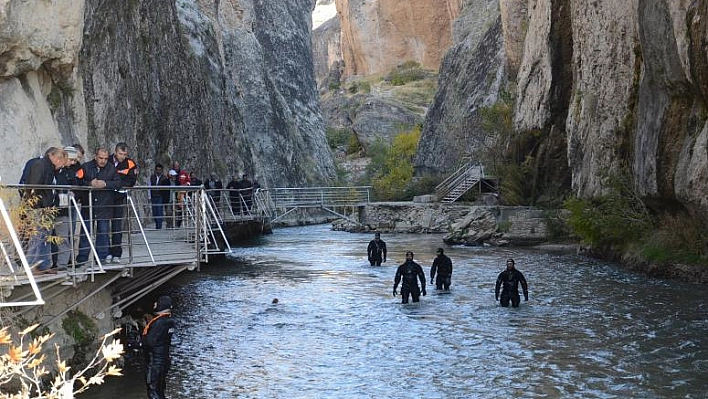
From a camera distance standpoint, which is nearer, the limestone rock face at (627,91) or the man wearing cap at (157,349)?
the man wearing cap at (157,349)

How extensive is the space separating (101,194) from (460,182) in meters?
42.4

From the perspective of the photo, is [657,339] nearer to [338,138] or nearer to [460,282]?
[460,282]

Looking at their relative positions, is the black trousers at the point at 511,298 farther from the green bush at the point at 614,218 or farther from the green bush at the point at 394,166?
the green bush at the point at 394,166

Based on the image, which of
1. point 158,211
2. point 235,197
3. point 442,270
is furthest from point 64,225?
point 235,197

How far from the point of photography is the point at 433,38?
344 feet

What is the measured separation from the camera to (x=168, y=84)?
128 ft

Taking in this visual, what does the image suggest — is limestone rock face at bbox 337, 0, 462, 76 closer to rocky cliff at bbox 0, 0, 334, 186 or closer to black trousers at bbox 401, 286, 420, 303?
rocky cliff at bbox 0, 0, 334, 186

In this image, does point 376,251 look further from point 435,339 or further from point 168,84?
point 168,84

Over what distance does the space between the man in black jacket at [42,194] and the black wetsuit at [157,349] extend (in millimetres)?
1659

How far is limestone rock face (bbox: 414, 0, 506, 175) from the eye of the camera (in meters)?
60.9

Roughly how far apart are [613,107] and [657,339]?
16.1 m

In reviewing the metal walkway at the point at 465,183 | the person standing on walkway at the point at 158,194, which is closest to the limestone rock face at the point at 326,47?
the metal walkway at the point at 465,183

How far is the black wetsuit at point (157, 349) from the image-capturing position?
10609 millimetres

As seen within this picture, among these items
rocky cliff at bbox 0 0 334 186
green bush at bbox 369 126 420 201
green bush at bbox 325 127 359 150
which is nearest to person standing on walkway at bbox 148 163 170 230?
rocky cliff at bbox 0 0 334 186
